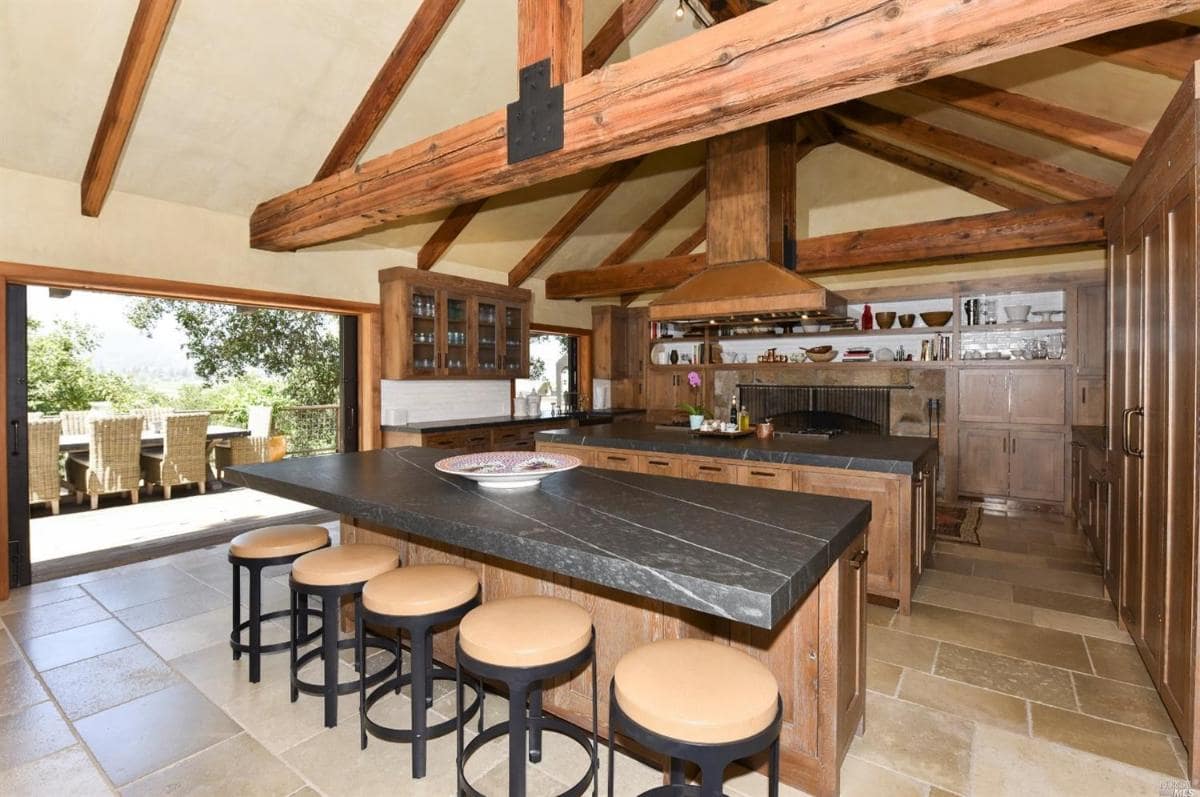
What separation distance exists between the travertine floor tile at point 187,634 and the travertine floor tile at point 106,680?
70mm

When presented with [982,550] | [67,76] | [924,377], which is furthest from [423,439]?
[924,377]

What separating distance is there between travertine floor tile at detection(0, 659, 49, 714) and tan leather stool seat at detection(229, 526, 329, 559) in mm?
973

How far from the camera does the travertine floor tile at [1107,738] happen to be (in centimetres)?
198

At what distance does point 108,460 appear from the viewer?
5730 millimetres

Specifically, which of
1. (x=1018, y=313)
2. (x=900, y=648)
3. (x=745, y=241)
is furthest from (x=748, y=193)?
(x=1018, y=313)

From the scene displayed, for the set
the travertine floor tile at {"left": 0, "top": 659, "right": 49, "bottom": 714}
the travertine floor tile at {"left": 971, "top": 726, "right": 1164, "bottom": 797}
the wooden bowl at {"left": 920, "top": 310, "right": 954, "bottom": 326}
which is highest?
the wooden bowl at {"left": 920, "top": 310, "right": 954, "bottom": 326}

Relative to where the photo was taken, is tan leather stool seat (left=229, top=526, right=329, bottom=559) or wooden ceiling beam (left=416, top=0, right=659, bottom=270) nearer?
tan leather stool seat (left=229, top=526, right=329, bottom=559)

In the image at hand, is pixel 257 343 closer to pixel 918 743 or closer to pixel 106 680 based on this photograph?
pixel 106 680

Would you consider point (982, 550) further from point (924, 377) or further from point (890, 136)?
point (890, 136)

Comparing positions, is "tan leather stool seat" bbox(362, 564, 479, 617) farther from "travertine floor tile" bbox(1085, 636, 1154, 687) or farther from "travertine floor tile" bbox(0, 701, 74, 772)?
"travertine floor tile" bbox(1085, 636, 1154, 687)

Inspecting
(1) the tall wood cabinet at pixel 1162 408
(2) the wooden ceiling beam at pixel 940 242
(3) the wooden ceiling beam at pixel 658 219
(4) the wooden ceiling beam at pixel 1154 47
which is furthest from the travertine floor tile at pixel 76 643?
(3) the wooden ceiling beam at pixel 658 219

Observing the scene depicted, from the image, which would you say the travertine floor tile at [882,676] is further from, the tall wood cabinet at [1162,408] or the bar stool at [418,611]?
the bar stool at [418,611]

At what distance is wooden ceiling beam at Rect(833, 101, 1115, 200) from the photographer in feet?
15.4

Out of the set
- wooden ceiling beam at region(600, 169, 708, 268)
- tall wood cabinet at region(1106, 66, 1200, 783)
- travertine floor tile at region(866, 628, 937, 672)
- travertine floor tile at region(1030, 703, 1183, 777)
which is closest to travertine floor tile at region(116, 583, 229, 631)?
travertine floor tile at region(866, 628, 937, 672)
